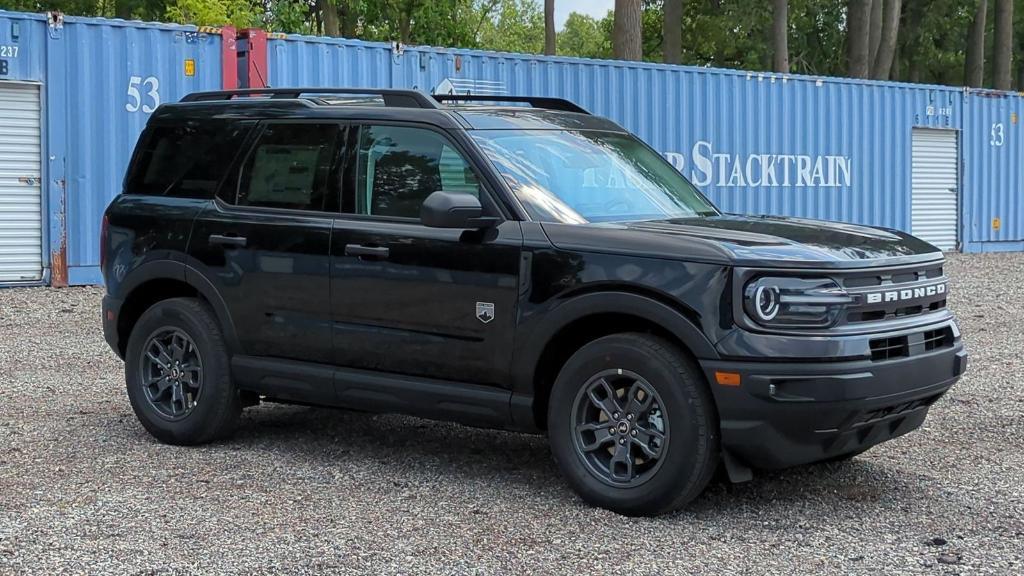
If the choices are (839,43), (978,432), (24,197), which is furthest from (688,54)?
(978,432)

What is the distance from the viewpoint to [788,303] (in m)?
4.87

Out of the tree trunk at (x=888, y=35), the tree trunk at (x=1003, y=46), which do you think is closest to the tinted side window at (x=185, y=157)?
the tree trunk at (x=888, y=35)

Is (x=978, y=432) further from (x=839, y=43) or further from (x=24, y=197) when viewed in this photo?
(x=839, y=43)

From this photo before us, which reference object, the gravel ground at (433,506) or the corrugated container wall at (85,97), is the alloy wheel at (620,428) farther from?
the corrugated container wall at (85,97)

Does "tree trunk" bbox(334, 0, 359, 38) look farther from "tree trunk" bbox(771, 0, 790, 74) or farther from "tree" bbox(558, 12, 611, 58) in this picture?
"tree" bbox(558, 12, 611, 58)

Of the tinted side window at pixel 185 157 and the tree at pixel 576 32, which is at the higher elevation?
the tree at pixel 576 32

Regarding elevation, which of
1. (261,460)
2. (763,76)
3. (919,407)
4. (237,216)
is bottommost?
(261,460)

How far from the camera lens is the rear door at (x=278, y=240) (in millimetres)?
6062

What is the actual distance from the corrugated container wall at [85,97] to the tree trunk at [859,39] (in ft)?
69.5

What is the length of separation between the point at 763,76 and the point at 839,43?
25.8m

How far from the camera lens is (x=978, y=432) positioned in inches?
272

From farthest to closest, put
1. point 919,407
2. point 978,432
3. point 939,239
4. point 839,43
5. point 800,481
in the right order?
point 839,43 → point 939,239 → point 978,432 → point 800,481 → point 919,407

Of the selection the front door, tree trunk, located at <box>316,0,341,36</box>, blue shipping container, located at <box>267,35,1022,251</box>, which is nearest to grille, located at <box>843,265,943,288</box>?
the front door

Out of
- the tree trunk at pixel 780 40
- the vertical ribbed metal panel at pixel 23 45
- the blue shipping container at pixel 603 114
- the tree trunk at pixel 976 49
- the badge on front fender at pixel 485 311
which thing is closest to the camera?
the badge on front fender at pixel 485 311
